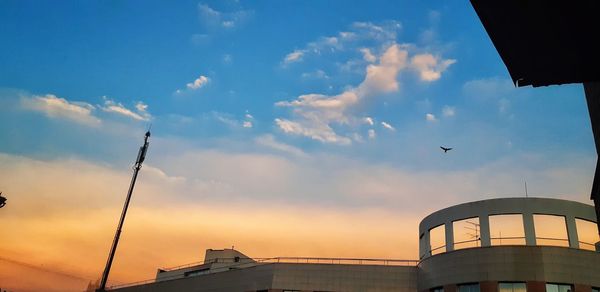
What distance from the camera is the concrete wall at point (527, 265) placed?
40625 mm

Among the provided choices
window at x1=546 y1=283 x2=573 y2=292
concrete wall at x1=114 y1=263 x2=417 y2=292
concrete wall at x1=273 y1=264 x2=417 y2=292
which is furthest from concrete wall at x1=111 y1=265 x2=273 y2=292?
window at x1=546 y1=283 x2=573 y2=292

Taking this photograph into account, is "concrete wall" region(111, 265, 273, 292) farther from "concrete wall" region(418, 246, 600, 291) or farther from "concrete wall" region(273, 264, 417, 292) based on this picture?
"concrete wall" region(418, 246, 600, 291)

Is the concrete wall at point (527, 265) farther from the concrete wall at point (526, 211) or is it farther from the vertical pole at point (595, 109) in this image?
the vertical pole at point (595, 109)

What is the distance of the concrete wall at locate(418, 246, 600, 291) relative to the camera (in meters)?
40.6

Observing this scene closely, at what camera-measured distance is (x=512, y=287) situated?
40.9 meters

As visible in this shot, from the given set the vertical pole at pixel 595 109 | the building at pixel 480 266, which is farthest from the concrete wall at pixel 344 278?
the vertical pole at pixel 595 109

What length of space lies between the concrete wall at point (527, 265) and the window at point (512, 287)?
1.23 ft

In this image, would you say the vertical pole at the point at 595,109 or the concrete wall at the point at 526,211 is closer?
the vertical pole at the point at 595,109

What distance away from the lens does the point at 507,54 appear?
12.2 m

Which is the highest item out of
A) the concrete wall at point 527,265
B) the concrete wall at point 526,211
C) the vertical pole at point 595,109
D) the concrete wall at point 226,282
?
the concrete wall at point 526,211

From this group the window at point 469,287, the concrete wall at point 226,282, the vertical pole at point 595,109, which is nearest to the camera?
the vertical pole at point 595,109

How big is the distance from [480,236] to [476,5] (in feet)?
122

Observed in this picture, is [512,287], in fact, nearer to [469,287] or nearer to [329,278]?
[469,287]

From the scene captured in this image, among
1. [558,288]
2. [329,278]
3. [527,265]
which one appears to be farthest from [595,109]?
[329,278]
